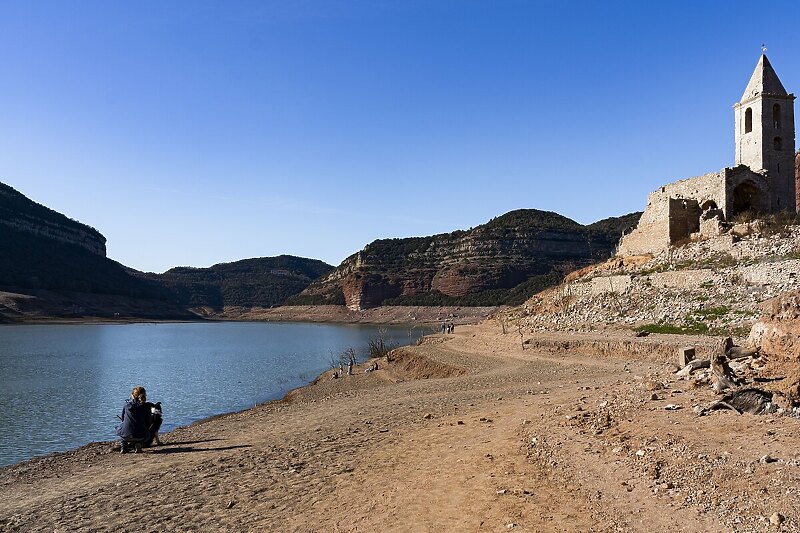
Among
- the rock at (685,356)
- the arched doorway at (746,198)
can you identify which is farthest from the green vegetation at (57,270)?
the rock at (685,356)

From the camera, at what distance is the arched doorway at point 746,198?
33062 millimetres

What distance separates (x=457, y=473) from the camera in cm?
839

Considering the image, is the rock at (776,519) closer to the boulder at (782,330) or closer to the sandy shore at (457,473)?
the sandy shore at (457,473)

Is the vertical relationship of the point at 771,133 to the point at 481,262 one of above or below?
above

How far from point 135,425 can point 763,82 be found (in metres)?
37.2

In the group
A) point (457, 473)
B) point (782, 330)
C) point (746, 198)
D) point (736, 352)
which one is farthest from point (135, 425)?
point (746, 198)

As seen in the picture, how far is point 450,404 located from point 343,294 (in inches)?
5661

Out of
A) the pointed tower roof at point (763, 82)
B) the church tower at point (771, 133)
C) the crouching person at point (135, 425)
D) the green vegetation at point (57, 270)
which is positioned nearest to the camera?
the crouching person at point (135, 425)

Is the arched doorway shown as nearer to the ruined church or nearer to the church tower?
the ruined church

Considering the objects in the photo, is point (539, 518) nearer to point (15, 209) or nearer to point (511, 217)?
point (511, 217)

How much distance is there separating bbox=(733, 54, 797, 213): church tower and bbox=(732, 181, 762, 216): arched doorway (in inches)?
28.6

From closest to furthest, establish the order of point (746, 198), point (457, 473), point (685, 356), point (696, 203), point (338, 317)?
1. point (457, 473)
2. point (685, 356)
3. point (746, 198)
4. point (696, 203)
5. point (338, 317)

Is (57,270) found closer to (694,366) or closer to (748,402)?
(694,366)

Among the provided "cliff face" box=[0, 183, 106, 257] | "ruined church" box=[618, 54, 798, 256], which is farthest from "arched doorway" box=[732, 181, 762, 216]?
"cliff face" box=[0, 183, 106, 257]
